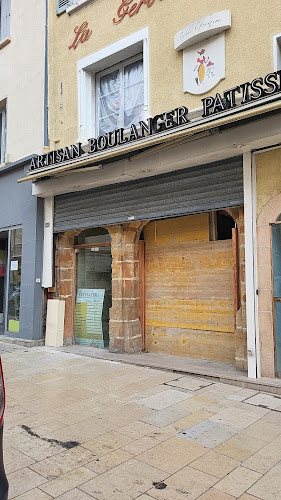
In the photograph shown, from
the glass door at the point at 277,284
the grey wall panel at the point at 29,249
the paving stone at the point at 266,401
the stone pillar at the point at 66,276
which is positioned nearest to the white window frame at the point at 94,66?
the grey wall panel at the point at 29,249

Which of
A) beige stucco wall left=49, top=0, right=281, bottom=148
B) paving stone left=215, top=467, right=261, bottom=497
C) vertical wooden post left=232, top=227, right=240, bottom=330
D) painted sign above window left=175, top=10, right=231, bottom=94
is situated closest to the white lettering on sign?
painted sign above window left=175, top=10, right=231, bottom=94

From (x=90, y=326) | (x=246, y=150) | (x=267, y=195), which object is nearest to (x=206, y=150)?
(x=246, y=150)

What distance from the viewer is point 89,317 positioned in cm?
880

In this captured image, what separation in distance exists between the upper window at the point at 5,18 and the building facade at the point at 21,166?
10cm

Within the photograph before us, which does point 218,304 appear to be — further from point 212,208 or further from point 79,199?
point 79,199

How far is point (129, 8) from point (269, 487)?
828 centimetres

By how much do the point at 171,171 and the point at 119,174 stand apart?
961 mm

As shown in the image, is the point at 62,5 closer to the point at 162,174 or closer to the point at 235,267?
the point at 162,174

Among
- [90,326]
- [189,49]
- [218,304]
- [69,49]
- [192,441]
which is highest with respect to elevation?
[69,49]

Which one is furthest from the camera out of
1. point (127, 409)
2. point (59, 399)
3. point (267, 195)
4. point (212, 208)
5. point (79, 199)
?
point (79, 199)

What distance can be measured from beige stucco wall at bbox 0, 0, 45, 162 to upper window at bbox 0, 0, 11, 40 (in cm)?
45

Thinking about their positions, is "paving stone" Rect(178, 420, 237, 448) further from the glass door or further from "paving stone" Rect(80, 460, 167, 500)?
the glass door

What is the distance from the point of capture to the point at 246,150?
5887 mm

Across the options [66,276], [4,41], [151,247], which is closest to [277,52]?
[151,247]
